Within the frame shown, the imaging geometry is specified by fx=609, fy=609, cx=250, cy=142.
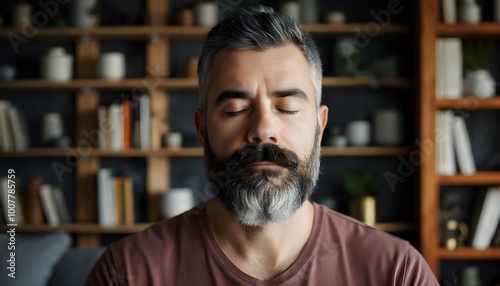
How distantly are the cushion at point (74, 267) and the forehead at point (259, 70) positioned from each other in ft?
4.24

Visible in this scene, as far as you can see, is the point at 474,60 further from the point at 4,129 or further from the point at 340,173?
the point at 4,129

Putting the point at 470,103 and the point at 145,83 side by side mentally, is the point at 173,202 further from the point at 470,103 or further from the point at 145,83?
the point at 470,103

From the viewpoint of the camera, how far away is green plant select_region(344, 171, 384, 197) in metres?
3.71

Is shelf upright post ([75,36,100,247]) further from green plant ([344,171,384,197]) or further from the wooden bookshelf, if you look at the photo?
green plant ([344,171,384,197])

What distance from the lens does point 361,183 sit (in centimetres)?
372

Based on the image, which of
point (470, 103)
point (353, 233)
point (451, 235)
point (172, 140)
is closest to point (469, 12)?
point (470, 103)

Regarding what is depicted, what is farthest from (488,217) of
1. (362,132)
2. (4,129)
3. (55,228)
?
(4,129)

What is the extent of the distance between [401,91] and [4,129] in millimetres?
2460

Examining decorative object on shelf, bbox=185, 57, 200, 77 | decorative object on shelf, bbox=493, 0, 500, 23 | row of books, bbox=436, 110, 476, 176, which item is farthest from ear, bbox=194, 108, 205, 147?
decorative object on shelf, bbox=493, 0, 500, 23

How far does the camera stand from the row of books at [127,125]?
3.63 m

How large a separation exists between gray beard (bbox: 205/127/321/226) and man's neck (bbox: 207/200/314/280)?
4cm

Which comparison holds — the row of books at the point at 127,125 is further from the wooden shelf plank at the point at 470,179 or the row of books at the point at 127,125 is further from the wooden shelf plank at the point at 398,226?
Result: the wooden shelf plank at the point at 470,179

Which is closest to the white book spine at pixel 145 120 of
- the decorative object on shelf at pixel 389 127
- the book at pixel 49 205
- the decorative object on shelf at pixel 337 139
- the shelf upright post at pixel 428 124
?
the book at pixel 49 205

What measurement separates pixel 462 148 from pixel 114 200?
207 cm
